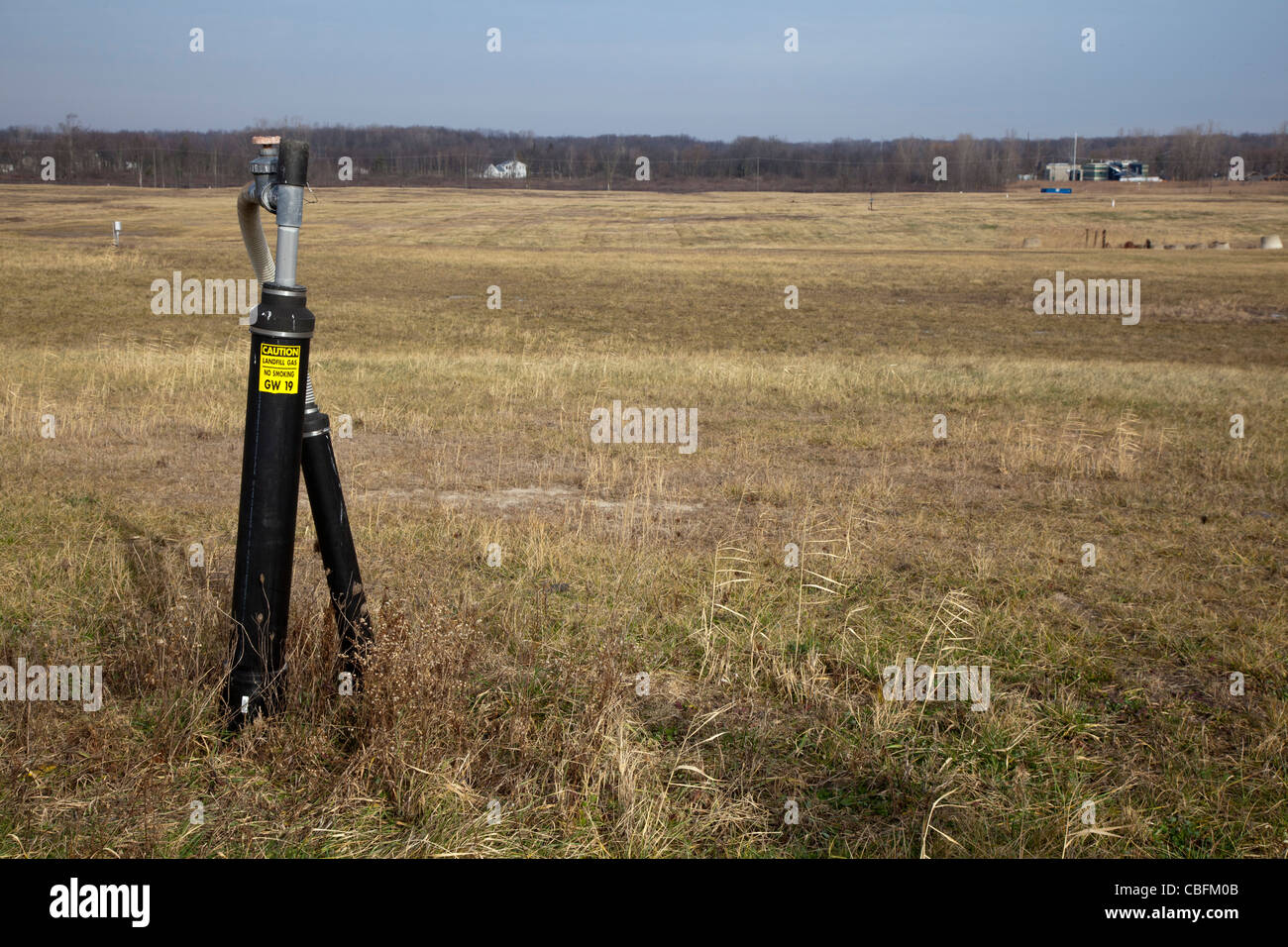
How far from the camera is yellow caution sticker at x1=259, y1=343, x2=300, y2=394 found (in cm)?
369

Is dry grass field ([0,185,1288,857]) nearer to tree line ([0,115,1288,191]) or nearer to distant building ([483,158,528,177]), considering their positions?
tree line ([0,115,1288,191])

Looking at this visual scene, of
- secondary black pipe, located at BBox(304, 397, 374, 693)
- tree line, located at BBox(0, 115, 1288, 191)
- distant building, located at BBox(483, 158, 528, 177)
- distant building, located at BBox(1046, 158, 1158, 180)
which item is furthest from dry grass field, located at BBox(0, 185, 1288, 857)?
distant building, located at BBox(1046, 158, 1158, 180)

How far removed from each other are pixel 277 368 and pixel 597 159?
150 m

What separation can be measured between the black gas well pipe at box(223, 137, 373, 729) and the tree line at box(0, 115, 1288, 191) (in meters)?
118

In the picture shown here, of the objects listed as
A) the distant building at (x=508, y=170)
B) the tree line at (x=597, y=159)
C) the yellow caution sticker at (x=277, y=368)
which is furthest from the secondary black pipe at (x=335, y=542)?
the distant building at (x=508, y=170)

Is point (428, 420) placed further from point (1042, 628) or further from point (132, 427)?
point (1042, 628)

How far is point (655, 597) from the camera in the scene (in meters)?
5.79

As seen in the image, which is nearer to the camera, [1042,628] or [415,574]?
[1042,628]

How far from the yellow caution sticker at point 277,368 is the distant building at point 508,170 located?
142m

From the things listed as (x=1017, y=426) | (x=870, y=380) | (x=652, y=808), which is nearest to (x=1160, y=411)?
(x=1017, y=426)

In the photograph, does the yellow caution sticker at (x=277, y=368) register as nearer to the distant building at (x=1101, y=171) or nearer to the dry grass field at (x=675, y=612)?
the dry grass field at (x=675, y=612)

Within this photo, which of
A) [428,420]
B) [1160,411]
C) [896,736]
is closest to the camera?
[896,736]

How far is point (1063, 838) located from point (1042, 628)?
2.23 m

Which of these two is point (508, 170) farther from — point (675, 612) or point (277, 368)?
point (277, 368)
